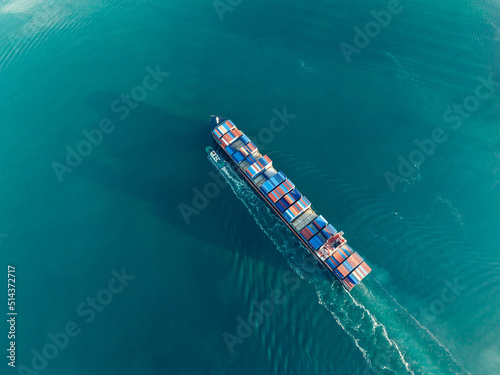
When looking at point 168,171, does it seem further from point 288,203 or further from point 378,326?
point 378,326

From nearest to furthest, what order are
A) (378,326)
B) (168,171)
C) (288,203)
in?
(378,326)
(288,203)
(168,171)

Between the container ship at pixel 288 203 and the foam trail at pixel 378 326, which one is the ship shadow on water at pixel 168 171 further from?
the foam trail at pixel 378 326

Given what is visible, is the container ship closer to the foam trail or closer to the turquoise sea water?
the foam trail

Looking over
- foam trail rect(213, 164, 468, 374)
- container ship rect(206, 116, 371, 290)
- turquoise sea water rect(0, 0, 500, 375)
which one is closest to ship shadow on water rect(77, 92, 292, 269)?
turquoise sea water rect(0, 0, 500, 375)

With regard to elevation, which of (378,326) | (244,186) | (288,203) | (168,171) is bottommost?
(378,326)

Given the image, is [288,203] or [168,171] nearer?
[288,203]

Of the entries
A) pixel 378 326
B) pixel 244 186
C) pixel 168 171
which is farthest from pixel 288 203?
pixel 168 171

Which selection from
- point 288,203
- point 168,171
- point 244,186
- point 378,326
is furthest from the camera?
point 168,171
